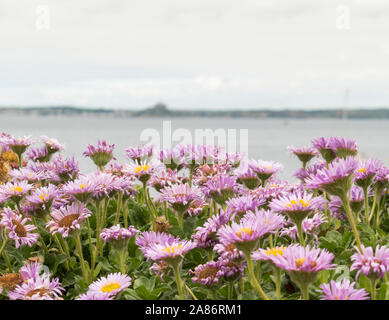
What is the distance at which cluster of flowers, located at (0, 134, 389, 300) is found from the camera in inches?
67.6

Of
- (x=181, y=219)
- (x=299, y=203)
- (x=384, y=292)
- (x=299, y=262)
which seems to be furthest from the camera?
(x=181, y=219)

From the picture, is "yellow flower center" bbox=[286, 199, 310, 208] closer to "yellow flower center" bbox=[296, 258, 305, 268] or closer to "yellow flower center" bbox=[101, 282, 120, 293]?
"yellow flower center" bbox=[296, 258, 305, 268]

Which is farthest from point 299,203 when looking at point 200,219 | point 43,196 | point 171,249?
point 43,196

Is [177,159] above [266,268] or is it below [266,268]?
above

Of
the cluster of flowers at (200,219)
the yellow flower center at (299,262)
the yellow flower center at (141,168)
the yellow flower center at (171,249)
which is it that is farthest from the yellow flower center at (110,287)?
the yellow flower center at (141,168)

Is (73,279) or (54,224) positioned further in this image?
(73,279)

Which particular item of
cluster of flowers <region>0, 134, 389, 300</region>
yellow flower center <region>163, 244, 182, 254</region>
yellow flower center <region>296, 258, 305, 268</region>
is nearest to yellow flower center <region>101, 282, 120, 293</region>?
cluster of flowers <region>0, 134, 389, 300</region>

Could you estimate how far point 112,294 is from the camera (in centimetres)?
176

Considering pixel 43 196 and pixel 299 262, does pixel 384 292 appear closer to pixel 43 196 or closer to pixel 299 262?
pixel 299 262

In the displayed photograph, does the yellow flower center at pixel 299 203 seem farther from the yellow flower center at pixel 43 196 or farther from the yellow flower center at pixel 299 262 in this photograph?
the yellow flower center at pixel 43 196

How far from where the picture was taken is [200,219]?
9.21ft
